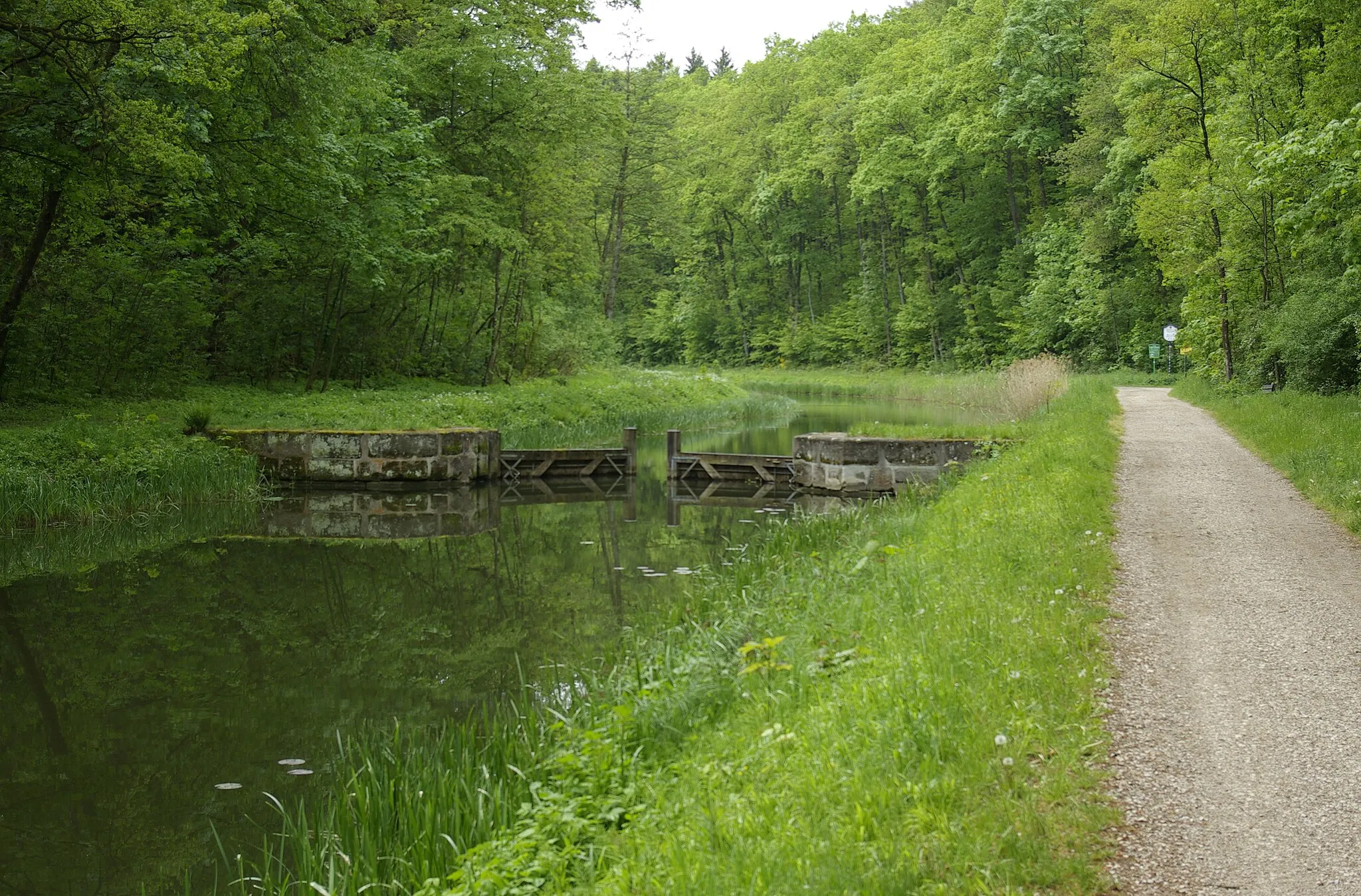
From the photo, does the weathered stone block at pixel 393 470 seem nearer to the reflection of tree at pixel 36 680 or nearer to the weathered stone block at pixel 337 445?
the weathered stone block at pixel 337 445

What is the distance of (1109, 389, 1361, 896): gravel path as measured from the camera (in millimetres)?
3371

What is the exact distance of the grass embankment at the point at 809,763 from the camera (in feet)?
11.2

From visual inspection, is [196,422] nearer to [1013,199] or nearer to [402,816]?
[402,816]

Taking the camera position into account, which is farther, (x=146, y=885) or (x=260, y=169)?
(x=260, y=169)

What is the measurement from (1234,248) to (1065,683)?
2071cm

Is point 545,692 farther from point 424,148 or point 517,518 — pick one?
point 424,148

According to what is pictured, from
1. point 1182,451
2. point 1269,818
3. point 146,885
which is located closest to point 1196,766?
point 1269,818

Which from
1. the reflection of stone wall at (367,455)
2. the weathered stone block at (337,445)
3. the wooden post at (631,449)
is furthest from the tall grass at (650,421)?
the weathered stone block at (337,445)

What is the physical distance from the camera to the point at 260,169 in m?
18.1

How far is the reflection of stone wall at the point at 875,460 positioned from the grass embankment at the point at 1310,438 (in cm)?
433

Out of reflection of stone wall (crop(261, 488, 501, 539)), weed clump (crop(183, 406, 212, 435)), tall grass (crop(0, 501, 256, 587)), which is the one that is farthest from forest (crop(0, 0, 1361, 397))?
reflection of stone wall (crop(261, 488, 501, 539))

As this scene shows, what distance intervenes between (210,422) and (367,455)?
271 centimetres

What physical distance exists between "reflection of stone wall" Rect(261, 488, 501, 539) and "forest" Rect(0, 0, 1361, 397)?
486cm

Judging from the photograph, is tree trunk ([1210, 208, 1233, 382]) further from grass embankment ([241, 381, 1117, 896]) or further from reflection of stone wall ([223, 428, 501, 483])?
grass embankment ([241, 381, 1117, 896])
